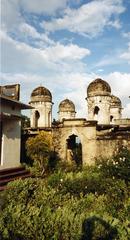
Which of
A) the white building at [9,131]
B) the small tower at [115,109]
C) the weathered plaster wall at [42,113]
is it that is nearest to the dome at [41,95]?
the weathered plaster wall at [42,113]

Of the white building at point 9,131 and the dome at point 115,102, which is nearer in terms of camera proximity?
the white building at point 9,131

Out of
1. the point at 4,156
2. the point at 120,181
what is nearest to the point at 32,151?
the point at 4,156

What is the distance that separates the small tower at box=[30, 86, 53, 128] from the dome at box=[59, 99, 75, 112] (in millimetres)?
4078

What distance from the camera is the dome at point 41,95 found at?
87.4ft

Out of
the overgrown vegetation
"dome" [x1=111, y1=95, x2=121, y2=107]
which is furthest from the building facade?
"dome" [x1=111, y1=95, x2=121, y2=107]

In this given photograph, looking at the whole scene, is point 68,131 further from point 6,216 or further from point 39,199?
point 6,216

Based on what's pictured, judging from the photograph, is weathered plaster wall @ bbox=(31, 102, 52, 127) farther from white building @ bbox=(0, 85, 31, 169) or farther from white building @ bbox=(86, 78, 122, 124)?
white building @ bbox=(0, 85, 31, 169)

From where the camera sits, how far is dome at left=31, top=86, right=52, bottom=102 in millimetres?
26641

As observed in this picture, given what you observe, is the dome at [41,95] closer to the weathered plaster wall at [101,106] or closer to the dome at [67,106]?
the dome at [67,106]

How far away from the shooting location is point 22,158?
22500 millimetres

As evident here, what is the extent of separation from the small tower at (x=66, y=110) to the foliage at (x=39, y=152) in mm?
9647

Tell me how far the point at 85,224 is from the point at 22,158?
14415 millimetres

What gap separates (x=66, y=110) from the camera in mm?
30844

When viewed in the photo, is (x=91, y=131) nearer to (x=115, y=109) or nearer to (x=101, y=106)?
(x=101, y=106)
